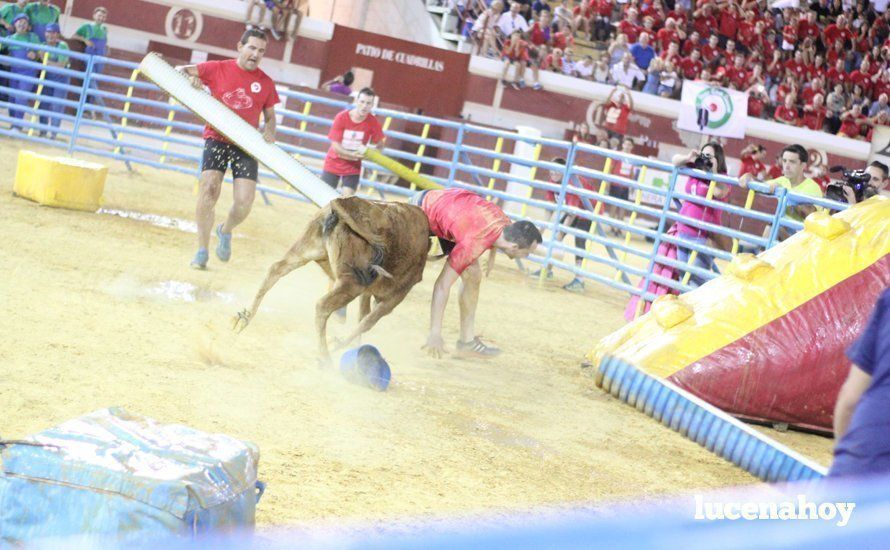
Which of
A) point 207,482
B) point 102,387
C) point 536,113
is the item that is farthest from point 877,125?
point 207,482

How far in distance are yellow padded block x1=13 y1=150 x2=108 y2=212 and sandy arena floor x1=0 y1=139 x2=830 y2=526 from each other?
36.3 inches

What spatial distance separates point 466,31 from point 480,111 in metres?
1.82

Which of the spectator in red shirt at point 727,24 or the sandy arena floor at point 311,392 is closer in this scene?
the sandy arena floor at point 311,392

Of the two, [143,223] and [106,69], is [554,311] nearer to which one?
[143,223]

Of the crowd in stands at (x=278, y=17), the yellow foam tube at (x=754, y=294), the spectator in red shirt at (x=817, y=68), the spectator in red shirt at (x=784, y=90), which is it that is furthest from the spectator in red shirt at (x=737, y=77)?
the yellow foam tube at (x=754, y=294)

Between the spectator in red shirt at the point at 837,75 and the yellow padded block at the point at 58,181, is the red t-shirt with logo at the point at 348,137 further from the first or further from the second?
the spectator in red shirt at the point at 837,75

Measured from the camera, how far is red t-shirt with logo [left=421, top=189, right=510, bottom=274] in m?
7.33

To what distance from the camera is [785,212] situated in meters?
9.97

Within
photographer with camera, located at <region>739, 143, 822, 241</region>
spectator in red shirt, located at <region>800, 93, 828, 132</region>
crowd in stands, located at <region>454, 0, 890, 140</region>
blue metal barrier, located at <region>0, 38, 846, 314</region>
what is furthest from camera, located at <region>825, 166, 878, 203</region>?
spectator in red shirt, located at <region>800, 93, 828, 132</region>

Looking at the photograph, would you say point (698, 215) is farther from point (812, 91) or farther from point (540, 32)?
point (812, 91)

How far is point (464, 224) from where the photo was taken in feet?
24.0

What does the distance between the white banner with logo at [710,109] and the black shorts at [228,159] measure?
12.4 meters

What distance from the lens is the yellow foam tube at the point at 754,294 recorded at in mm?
7199

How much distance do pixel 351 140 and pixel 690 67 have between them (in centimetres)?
1223
